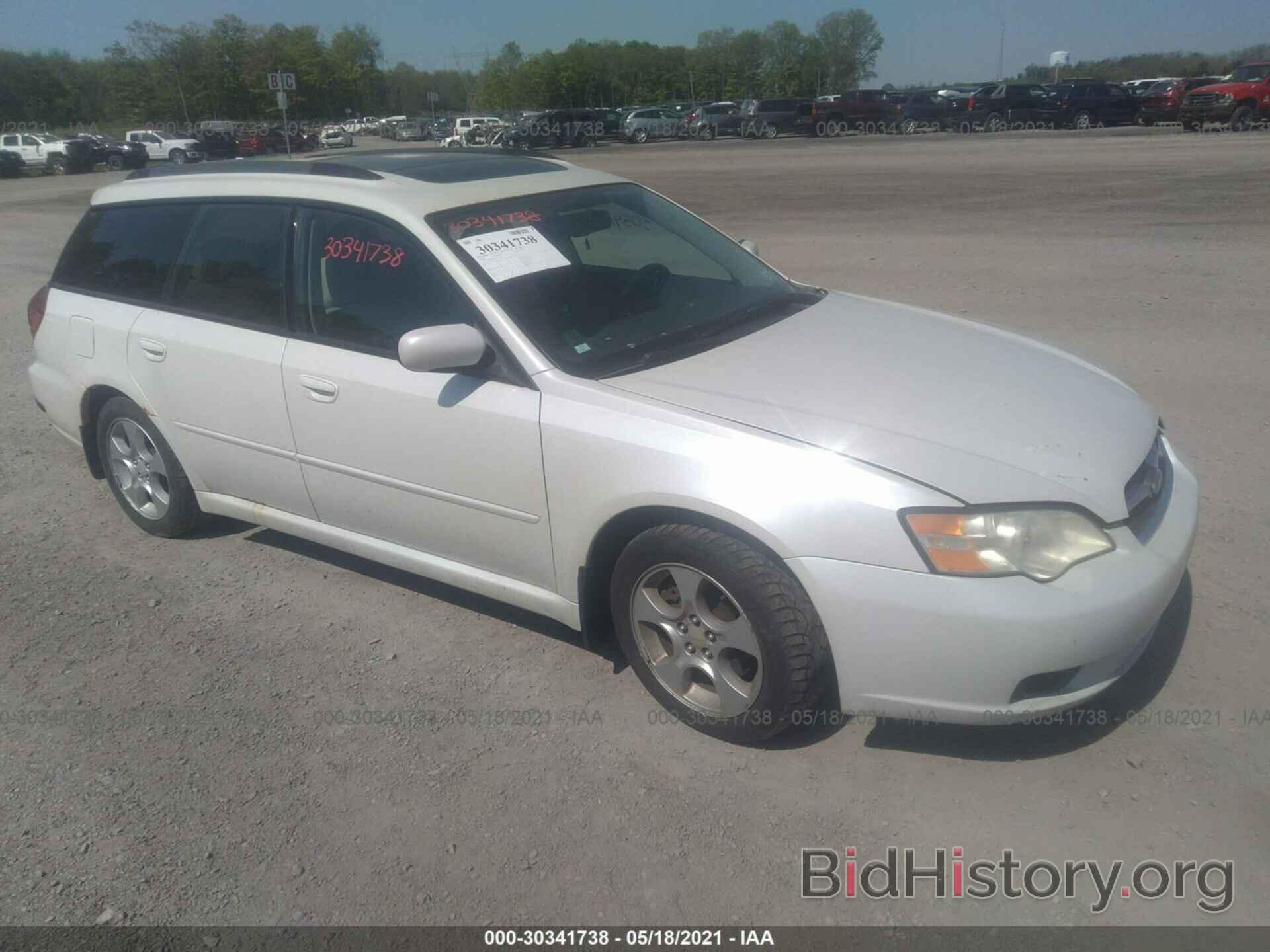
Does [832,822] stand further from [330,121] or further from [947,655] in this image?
[330,121]

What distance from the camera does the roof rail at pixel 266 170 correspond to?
3.94 m

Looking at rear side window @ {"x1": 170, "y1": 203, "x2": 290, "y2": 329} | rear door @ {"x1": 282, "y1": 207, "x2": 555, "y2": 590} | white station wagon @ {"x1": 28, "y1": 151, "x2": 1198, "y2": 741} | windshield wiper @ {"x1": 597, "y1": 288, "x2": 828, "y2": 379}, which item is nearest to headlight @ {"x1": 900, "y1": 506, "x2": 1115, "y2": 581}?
white station wagon @ {"x1": 28, "y1": 151, "x2": 1198, "y2": 741}

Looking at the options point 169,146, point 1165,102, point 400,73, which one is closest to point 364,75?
point 400,73

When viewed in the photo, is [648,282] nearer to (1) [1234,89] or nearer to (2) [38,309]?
(2) [38,309]

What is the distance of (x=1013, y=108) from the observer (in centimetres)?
3922

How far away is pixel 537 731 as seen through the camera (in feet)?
10.9

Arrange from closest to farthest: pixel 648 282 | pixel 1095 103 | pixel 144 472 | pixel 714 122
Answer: pixel 648 282 → pixel 144 472 → pixel 1095 103 → pixel 714 122

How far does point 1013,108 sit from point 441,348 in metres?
41.5

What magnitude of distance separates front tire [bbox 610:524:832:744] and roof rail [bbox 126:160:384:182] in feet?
6.30

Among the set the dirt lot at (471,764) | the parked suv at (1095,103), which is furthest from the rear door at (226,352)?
the parked suv at (1095,103)

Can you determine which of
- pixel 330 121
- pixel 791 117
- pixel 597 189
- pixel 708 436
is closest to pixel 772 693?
pixel 708 436

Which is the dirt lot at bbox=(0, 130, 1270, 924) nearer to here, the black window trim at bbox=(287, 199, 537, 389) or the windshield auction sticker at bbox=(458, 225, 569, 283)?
the black window trim at bbox=(287, 199, 537, 389)

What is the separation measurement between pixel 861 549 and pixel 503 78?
301 feet

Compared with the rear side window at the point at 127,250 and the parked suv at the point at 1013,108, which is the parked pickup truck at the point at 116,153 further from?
the rear side window at the point at 127,250
